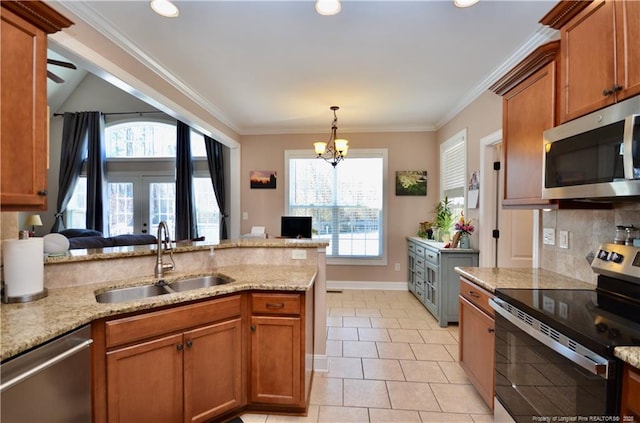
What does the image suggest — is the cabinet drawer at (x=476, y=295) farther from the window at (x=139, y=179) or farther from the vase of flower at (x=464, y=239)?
the window at (x=139, y=179)

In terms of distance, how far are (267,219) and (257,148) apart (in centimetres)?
130

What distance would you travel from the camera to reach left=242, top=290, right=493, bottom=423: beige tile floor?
2.00 m

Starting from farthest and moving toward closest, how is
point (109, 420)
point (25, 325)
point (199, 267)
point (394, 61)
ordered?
point (394, 61)
point (199, 267)
point (109, 420)
point (25, 325)

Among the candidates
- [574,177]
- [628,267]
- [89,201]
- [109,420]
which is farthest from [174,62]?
[89,201]

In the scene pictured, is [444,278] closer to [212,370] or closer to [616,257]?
[616,257]

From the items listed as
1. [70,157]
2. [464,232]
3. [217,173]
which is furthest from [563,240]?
[70,157]

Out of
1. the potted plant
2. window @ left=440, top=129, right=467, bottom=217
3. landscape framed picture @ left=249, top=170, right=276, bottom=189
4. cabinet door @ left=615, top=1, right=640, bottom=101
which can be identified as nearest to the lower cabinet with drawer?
the potted plant

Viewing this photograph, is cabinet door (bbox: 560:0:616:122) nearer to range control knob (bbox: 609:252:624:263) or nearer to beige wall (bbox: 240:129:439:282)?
range control knob (bbox: 609:252:624:263)

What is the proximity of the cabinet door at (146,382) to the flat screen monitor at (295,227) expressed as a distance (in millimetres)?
2997

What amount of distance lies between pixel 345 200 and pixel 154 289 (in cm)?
363

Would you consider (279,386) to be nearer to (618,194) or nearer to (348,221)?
(618,194)

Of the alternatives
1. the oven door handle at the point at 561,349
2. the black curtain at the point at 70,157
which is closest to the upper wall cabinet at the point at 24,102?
the oven door handle at the point at 561,349

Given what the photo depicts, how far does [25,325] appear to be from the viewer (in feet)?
3.98

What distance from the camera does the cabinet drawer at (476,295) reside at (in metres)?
1.89
